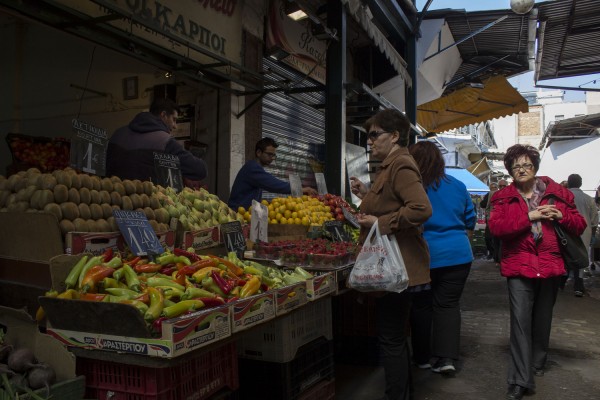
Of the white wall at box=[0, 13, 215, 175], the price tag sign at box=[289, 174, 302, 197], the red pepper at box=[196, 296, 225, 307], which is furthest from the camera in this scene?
the white wall at box=[0, 13, 215, 175]

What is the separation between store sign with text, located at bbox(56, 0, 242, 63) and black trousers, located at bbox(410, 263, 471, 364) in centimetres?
363

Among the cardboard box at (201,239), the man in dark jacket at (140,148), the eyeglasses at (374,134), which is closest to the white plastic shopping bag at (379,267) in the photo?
the eyeglasses at (374,134)

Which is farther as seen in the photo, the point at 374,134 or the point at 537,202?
the point at 537,202

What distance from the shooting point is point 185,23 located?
242 inches

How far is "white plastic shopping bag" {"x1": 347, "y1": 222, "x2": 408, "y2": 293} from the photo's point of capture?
10.7ft

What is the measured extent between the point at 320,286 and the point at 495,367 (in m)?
2.74

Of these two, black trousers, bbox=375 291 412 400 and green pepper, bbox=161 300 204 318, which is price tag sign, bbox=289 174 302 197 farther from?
green pepper, bbox=161 300 204 318

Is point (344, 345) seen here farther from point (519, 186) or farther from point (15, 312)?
point (15, 312)

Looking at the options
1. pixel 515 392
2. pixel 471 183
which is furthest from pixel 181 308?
pixel 471 183

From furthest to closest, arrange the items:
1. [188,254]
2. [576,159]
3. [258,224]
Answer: [576,159] → [258,224] → [188,254]

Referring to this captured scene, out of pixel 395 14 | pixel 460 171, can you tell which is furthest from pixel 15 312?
pixel 460 171

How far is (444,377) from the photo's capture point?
4848 millimetres

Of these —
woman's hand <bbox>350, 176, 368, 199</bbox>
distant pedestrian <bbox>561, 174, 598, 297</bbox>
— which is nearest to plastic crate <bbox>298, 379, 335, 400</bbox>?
woman's hand <bbox>350, 176, 368, 199</bbox>

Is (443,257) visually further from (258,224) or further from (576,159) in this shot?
(576,159)
